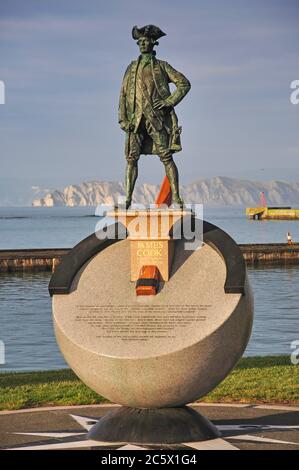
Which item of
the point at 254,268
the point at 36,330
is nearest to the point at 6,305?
the point at 36,330

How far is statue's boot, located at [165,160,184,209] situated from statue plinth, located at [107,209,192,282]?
0.57m

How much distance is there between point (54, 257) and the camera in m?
70.0

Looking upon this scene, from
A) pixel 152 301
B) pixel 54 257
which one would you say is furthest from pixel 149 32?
pixel 54 257

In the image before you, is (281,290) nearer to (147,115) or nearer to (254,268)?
(254,268)

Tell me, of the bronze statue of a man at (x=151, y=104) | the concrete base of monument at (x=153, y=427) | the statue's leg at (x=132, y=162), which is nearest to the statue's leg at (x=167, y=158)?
the bronze statue of a man at (x=151, y=104)

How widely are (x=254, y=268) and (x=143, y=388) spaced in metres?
59.5

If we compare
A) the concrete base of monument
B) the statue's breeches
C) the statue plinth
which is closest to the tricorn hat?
the statue's breeches

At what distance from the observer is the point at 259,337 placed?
35.1 metres

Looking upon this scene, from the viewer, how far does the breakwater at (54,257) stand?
69.1m

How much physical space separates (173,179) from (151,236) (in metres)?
1.22

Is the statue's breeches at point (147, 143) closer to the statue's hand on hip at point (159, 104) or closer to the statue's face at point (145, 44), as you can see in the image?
the statue's hand on hip at point (159, 104)

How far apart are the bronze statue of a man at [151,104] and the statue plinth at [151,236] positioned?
0.48m

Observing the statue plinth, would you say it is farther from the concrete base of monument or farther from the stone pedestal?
the concrete base of monument
